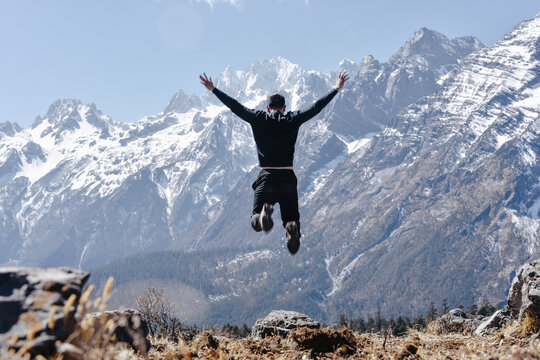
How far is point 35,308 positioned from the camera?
10.2 ft

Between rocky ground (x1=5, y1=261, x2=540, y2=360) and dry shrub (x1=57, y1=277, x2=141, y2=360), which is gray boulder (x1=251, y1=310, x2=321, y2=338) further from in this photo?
dry shrub (x1=57, y1=277, x2=141, y2=360)

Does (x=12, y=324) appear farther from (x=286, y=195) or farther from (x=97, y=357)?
(x=286, y=195)

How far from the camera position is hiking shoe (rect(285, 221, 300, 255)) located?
24.0 ft

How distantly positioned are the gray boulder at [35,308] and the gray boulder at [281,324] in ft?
14.4

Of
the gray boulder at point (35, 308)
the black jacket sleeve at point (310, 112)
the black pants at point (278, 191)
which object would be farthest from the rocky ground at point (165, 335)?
the black jacket sleeve at point (310, 112)

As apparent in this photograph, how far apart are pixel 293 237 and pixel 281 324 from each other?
171 centimetres

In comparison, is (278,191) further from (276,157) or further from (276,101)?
(276,101)

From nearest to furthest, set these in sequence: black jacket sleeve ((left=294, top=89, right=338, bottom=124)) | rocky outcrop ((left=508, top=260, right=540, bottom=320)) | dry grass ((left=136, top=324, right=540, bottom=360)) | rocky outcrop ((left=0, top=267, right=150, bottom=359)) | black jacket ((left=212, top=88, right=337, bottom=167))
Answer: rocky outcrop ((left=0, top=267, right=150, bottom=359)) → dry grass ((left=136, top=324, right=540, bottom=360)) → rocky outcrop ((left=508, top=260, right=540, bottom=320)) → black jacket ((left=212, top=88, right=337, bottom=167)) → black jacket sleeve ((left=294, top=89, right=338, bottom=124))

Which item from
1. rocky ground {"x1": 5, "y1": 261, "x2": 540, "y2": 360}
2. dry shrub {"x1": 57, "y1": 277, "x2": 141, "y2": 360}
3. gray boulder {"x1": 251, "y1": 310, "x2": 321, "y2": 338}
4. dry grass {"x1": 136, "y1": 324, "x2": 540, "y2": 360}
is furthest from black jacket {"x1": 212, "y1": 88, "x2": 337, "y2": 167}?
dry shrub {"x1": 57, "y1": 277, "x2": 141, "y2": 360}

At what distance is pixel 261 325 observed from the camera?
25.7ft

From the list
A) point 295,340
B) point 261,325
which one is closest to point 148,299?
point 261,325

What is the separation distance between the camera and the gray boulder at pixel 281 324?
23.9 feet

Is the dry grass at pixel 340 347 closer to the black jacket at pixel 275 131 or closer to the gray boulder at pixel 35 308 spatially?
the gray boulder at pixel 35 308

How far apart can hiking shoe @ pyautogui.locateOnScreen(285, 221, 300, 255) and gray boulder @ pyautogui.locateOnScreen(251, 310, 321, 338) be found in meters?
1.35
